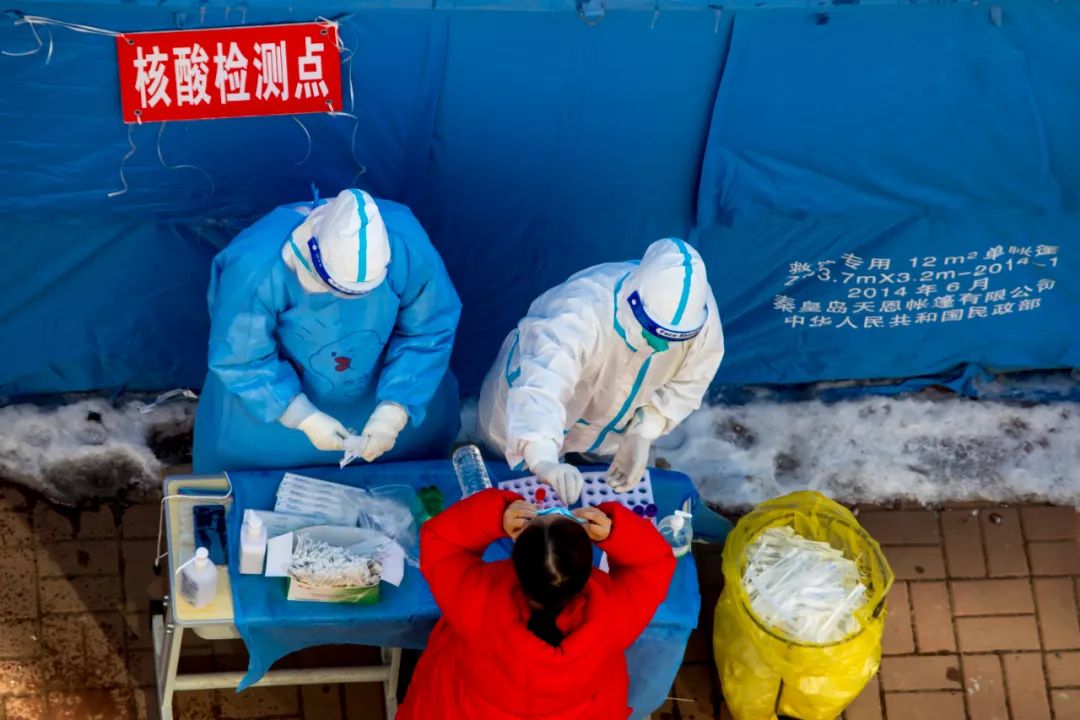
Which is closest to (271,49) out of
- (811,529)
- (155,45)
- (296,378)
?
(155,45)

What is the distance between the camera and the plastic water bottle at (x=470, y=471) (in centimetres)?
359

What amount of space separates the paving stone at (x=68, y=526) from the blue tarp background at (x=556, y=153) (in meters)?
0.48

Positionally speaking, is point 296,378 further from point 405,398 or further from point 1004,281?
point 1004,281

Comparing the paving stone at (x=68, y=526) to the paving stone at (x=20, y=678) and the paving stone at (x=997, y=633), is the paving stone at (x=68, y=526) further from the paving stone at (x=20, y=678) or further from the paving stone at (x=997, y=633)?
the paving stone at (x=997, y=633)

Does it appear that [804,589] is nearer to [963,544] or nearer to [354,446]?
[963,544]

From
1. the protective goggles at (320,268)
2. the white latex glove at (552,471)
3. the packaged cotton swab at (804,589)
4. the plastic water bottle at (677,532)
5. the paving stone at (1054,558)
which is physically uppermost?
the protective goggles at (320,268)

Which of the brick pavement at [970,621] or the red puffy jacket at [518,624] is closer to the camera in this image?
the red puffy jacket at [518,624]

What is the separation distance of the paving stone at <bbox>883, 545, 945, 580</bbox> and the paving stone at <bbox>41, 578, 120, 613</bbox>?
9.78ft

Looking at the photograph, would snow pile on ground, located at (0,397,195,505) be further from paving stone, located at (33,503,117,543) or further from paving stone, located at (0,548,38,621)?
paving stone, located at (0,548,38,621)

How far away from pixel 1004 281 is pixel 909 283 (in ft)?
1.29

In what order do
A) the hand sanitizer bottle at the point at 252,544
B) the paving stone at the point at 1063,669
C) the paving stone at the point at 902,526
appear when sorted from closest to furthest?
the hand sanitizer bottle at the point at 252,544, the paving stone at the point at 1063,669, the paving stone at the point at 902,526

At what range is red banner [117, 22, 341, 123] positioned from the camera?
3480mm

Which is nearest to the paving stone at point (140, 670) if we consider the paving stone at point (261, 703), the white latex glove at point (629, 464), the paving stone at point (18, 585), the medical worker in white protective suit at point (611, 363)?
the paving stone at point (261, 703)

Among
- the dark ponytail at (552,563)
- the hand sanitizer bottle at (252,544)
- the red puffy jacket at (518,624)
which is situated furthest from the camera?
the hand sanitizer bottle at (252,544)
